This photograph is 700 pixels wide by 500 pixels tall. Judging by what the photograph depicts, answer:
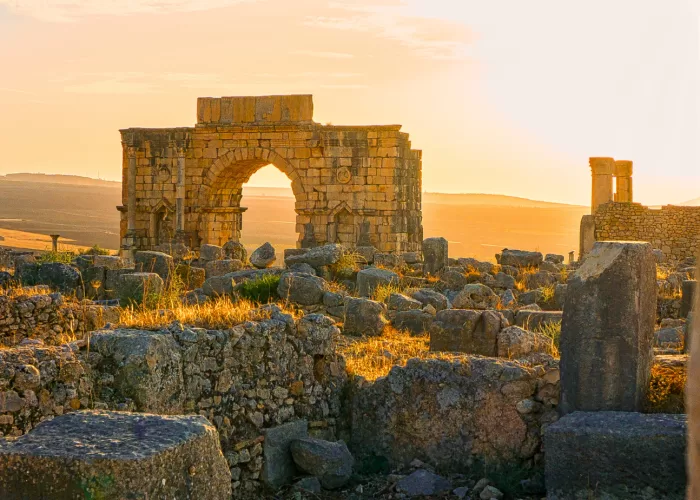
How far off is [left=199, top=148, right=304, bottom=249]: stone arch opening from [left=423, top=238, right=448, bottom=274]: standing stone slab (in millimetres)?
5615

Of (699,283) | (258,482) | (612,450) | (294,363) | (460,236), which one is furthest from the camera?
(460,236)

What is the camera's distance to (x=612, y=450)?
6.18 metres

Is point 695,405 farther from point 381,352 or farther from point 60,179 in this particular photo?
point 60,179

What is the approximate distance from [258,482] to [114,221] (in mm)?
97796

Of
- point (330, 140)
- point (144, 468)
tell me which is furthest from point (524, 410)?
point (330, 140)

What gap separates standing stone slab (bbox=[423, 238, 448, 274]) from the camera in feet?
65.9

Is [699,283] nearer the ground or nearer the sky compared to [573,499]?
nearer the sky

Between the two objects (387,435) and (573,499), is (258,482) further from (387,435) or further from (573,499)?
(573,499)

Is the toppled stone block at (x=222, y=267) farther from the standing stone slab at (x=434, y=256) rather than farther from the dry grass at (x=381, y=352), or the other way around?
the dry grass at (x=381, y=352)

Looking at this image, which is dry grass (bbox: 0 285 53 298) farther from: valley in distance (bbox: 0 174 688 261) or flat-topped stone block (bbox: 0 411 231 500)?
valley in distance (bbox: 0 174 688 261)

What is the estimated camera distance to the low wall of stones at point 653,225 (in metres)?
28.0

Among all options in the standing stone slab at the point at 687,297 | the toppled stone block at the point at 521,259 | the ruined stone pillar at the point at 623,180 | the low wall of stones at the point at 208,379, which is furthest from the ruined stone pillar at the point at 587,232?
the low wall of stones at the point at 208,379

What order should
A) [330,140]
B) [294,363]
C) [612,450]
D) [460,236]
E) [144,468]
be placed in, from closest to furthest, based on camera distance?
[144,468] → [612,450] → [294,363] → [330,140] → [460,236]

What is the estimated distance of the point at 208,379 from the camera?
22.2 ft
